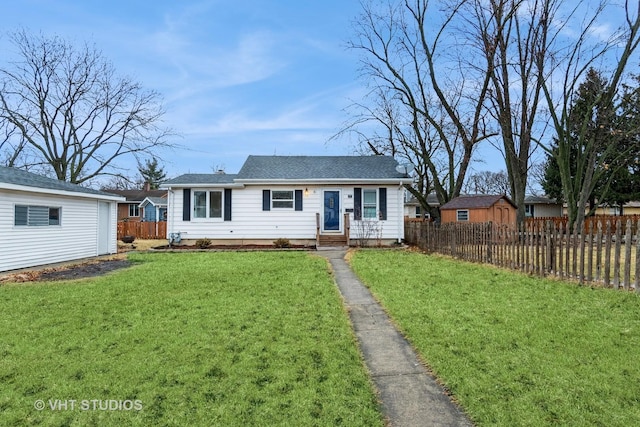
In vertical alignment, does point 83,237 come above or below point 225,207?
below

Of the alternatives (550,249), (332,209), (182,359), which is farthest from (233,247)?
(182,359)

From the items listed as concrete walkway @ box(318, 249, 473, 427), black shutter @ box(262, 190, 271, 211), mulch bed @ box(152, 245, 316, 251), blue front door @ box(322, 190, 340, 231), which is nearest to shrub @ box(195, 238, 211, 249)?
mulch bed @ box(152, 245, 316, 251)

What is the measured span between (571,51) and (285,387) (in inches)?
676

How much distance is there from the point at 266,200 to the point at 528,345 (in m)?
13.8

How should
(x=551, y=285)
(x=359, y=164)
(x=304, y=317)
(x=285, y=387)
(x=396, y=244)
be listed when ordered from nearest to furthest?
(x=285, y=387) < (x=304, y=317) < (x=551, y=285) < (x=396, y=244) < (x=359, y=164)

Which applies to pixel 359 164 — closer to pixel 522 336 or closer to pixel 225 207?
pixel 225 207

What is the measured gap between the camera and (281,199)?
16.9m

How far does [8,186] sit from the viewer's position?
987 cm

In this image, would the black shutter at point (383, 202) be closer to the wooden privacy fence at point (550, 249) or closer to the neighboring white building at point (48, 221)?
the wooden privacy fence at point (550, 249)

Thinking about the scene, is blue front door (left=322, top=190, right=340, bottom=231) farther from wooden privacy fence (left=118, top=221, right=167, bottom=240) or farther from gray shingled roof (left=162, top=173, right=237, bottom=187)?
wooden privacy fence (left=118, top=221, right=167, bottom=240)

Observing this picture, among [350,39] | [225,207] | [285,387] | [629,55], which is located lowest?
[285,387]

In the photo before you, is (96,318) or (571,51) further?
(571,51)

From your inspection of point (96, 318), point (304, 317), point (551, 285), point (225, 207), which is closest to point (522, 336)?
point (304, 317)

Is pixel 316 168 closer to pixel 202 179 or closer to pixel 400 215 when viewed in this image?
pixel 400 215
